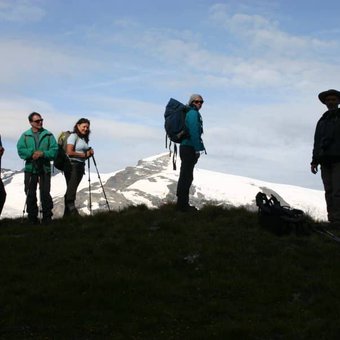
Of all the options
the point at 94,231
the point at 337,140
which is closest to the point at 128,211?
the point at 94,231

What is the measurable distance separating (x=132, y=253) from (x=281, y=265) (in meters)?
3.23

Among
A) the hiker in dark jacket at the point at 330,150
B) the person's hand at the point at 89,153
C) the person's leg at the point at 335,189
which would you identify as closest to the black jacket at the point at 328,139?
the hiker in dark jacket at the point at 330,150

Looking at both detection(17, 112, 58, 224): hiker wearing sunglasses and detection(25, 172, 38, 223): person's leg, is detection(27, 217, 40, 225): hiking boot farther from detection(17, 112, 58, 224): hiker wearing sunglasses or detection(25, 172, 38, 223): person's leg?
detection(17, 112, 58, 224): hiker wearing sunglasses

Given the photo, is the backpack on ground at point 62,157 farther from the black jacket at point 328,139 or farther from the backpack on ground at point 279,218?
the black jacket at point 328,139

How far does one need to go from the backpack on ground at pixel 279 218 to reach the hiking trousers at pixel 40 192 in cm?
585

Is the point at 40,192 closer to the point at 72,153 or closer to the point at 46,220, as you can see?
the point at 46,220

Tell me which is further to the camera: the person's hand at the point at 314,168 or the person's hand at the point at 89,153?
the person's hand at the point at 89,153

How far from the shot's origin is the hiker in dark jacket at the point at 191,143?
51.9 ft

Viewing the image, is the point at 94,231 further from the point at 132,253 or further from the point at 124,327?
the point at 124,327

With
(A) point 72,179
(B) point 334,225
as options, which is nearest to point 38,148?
(A) point 72,179

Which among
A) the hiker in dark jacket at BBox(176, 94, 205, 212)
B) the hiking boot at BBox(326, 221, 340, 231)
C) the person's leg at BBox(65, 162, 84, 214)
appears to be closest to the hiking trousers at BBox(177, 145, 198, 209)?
the hiker in dark jacket at BBox(176, 94, 205, 212)

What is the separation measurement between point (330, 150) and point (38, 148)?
7.74 metres

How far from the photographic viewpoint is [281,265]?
39.8ft

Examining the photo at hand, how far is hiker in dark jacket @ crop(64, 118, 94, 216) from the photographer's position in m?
16.9
